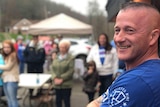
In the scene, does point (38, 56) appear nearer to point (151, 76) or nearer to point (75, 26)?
point (75, 26)

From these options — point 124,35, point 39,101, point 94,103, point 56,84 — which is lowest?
point 39,101

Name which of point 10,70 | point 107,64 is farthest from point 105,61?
point 10,70

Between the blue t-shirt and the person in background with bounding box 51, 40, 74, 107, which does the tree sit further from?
the blue t-shirt

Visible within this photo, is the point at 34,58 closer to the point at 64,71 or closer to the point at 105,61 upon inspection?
the point at 64,71

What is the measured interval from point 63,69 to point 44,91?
1576 mm

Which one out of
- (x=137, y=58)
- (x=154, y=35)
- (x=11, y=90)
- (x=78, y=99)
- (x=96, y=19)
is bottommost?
(x=96, y=19)

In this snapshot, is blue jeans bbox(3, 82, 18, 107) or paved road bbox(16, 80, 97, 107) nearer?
blue jeans bbox(3, 82, 18, 107)

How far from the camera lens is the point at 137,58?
68.3 inches

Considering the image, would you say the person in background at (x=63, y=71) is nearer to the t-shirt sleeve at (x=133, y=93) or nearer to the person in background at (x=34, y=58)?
the person in background at (x=34, y=58)

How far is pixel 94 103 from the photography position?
2102 millimetres

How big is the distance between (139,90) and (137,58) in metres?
0.21

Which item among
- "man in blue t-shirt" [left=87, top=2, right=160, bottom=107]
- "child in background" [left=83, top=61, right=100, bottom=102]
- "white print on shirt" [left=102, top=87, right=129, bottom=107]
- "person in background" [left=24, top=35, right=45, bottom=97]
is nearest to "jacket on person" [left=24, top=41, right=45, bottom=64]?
"person in background" [left=24, top=35, right=45, bottom=97]

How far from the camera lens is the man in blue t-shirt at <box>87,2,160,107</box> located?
1582 millimetres

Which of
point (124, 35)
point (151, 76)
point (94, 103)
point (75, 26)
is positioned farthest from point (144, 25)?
point (75, 26)
